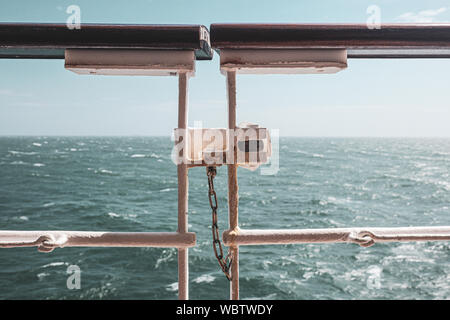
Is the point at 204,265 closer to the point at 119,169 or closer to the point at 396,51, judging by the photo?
the point at 396,51

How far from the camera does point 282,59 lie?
4.07 feet

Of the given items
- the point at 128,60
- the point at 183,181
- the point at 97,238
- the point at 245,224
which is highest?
the point at 128,60

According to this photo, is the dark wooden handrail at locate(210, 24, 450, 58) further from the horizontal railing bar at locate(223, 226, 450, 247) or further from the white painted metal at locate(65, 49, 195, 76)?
the horizontal railing bar at locate(223, 226, 450, 247)

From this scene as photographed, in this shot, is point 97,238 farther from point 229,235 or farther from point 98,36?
point 98,36

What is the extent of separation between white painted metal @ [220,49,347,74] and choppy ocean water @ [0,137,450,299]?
48.7ft

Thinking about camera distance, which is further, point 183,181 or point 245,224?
point 245,224

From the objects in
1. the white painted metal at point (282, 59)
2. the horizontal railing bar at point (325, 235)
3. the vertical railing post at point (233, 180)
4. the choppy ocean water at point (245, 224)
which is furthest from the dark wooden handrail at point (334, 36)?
the choppy ocean water at point (245, 224)

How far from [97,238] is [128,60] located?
0.70m

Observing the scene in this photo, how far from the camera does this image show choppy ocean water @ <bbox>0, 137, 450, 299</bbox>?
52.8 ft

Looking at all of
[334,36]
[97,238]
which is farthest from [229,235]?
[334,36]

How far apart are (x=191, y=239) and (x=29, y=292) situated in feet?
58.2

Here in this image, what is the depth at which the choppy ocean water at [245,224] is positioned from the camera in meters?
16.1

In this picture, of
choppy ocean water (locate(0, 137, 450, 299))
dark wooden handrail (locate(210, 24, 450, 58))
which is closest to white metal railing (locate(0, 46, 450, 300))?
dark wooden handrail (locate(210, 24, 450, 58))
